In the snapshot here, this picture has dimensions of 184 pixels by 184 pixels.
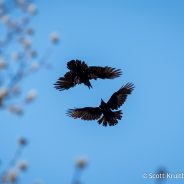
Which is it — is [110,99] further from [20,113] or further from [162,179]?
[162,179]

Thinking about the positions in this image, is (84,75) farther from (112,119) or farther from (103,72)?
(112,119)

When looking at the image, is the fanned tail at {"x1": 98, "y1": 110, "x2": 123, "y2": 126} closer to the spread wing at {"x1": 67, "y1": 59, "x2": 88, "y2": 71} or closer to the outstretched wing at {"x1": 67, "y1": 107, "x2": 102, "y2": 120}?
the outstretched wing at {"x1": 67, "y1": 107, "x2": 102, "y2": 120}

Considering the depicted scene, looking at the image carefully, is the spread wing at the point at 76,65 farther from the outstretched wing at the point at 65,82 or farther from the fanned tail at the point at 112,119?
the fanned tail at the point at 112,119

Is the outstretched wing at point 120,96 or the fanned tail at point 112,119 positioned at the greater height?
the outstretched wing at point 120,96

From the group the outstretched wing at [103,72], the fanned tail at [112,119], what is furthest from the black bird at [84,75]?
the fanned tail at [112,119]

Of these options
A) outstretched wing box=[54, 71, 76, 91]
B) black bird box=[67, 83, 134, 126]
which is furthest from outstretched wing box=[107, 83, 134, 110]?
outstretched wing box=[54, 71, 76, 91]
